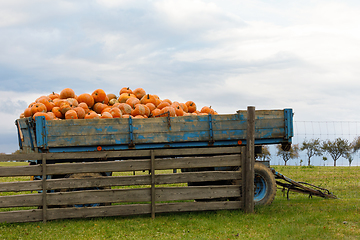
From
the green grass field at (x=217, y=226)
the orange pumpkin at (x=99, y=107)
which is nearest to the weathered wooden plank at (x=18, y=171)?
the green grass field at (x=217, y=226)

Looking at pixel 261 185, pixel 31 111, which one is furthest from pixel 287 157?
pixel 31 111

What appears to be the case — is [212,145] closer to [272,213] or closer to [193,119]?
[193,119]

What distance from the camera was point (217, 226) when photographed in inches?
302

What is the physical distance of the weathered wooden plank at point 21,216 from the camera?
823 cm

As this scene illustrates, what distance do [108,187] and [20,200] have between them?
88.4 inches

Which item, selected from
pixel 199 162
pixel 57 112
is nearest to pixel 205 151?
pixel 199 162

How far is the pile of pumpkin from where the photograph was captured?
963 cm

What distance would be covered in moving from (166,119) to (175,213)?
2699 mm

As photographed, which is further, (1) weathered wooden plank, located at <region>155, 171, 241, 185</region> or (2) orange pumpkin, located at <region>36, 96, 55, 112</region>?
(2) orange pumpkin, located at <region>36, 96, 55, 112</region>

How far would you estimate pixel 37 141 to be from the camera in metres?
8.63

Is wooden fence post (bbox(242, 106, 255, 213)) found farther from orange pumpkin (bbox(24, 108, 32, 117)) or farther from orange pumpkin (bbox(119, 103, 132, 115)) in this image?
orange pumpkin (bbox(24, 108, 32, 117))

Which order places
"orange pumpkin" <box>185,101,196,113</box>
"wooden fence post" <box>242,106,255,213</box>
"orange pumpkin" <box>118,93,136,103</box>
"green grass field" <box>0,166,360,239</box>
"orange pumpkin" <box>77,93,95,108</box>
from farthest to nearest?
"orange pumpkin" <box>185,101,196,113</box> → "orange pumpkin" <box>118,93,136,103</box> → "orange pumpkin" <box>77,93,95,108</box> → "wooden fence post" <box>242,106,255,213</box> → "green grass field" <box>0,166,360,239</box>

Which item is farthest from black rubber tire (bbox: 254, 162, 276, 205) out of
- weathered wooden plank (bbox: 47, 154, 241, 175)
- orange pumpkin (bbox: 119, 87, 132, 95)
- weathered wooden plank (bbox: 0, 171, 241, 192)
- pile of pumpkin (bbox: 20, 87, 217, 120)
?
orange pumpkin (bbox: 119, 87, 132, 95)

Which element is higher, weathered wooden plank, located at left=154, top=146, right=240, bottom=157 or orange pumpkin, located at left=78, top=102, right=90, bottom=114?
A: orange pumpkin, located at left=78, top=102, right=90, bottom=114
